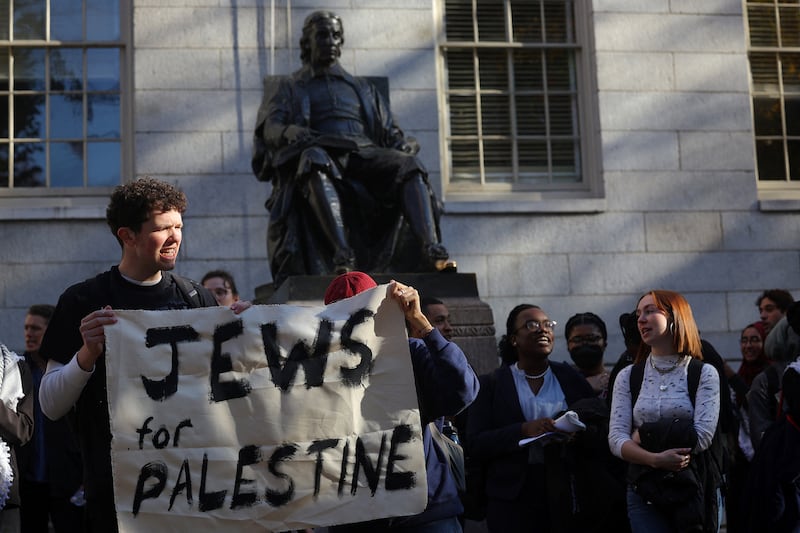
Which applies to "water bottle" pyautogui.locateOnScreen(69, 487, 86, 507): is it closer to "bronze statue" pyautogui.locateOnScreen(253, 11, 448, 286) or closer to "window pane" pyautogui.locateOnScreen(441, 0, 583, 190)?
"bronze statue" pyautogui.locateOnScreen(253, 11, 448, 286)

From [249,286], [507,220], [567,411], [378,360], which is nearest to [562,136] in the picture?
[507,220]

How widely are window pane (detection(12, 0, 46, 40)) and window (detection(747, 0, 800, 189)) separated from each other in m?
7.65

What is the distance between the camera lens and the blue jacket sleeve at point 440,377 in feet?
13.7

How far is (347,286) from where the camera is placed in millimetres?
4488

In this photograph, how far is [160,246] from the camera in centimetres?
413

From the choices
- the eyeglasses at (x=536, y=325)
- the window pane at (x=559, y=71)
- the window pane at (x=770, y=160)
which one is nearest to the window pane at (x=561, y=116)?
the window pane at (x=559, y=71)

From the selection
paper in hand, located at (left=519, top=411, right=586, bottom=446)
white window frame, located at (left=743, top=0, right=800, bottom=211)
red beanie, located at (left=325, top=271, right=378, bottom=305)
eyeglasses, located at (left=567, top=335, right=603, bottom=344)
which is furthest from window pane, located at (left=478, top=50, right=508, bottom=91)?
red beanie, located at (left=325, top=271, right=378, bottom=305)

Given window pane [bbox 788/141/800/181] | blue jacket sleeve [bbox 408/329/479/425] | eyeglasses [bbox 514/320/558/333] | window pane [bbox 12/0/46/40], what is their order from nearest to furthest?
blue jacket sleeve [bbox 408/329/479/425] < eyeglasses [bbox 514/320/558/333] < window pane [bbox 12/0/46/40] < window pane [bbox 788/141/800/181]

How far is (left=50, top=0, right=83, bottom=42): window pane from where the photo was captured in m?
12.2

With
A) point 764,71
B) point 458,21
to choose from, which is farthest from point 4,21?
point 764,71

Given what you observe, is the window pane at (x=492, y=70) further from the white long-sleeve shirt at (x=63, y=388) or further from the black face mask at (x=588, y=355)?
the white long-sleeve shirt at (x=63, y=388)

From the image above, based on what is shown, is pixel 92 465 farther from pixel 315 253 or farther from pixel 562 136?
pixel 562 136

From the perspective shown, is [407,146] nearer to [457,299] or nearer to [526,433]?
[457,299]

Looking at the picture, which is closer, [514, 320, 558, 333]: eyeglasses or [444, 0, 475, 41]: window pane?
[514, 320, 558, 333]: eyeglasses
